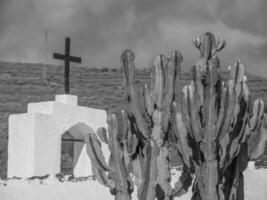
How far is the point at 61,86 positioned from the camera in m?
30.7

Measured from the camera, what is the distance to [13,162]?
12336 mm

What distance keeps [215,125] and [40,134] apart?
17.4ft

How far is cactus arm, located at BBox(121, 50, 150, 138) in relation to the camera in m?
8.45

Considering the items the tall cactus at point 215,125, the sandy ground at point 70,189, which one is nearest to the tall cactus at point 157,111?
the tall cactus at point 215,125

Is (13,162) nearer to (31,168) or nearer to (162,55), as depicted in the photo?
(31,168)

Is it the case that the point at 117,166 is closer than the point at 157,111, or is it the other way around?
the point at 117,166

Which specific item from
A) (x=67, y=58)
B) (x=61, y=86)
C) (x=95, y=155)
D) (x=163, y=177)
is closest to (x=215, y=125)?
(x=163, y=177)

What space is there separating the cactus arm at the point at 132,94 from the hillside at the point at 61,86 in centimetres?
1821

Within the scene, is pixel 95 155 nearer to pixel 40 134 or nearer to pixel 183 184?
pixel 183 184

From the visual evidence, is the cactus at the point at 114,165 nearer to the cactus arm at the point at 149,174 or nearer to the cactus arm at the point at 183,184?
the cactus arm at the point at 149,174

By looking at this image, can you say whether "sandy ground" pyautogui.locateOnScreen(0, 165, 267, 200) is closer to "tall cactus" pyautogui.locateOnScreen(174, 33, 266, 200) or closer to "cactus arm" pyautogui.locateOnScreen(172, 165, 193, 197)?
"cactus arm" pyautogui.locateOnScreen(172, 165, 193, 197)

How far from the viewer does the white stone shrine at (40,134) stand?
1205cm

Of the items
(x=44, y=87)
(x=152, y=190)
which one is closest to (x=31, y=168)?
(x=152, y=190)

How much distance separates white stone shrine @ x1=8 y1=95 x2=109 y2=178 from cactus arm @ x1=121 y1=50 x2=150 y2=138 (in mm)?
3881
